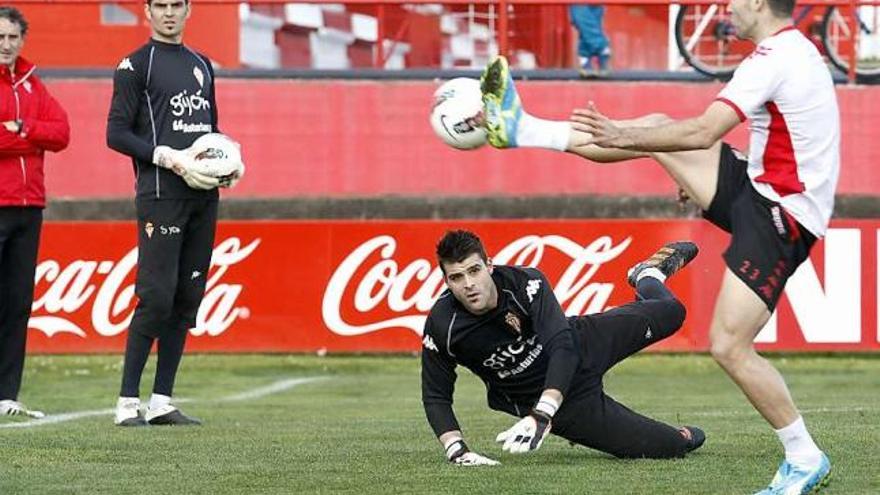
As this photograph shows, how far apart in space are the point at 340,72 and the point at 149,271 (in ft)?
25.0

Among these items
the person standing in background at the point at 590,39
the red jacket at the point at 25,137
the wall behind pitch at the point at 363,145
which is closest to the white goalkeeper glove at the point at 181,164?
the red jacket at the point at 25,137

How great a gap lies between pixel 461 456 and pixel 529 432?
0.79m

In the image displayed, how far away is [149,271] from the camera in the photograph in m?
9.89

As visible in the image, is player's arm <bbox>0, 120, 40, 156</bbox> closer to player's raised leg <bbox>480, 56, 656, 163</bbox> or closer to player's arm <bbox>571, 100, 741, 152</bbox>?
player's raised leg <bbox>480, 56, 656, 163</bbox>

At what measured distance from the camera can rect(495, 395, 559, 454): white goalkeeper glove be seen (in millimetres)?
7125

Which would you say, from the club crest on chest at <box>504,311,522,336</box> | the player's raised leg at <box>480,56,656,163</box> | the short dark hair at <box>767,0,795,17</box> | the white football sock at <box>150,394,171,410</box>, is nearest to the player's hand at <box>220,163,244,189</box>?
the white football sock at <box>150,394,171,410</box>

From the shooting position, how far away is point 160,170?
9.84m

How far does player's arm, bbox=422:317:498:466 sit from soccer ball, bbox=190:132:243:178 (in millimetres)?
2082

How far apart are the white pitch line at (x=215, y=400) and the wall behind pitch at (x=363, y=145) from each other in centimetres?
246

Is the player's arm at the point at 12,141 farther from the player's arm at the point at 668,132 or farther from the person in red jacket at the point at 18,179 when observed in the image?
the player's arm at the point at 668,132

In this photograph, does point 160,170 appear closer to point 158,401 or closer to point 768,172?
point 158,401

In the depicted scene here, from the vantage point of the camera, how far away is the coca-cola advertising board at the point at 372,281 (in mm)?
15320

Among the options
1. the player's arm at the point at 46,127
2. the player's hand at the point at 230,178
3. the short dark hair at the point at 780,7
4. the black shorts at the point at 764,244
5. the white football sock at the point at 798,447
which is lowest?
the white football sock at the point at 798,447

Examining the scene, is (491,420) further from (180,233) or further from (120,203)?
(120,203)
